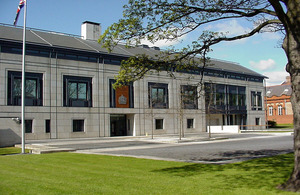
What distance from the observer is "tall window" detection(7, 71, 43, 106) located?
3428 centimetres

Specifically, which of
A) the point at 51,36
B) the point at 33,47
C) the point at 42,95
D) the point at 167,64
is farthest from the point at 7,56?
the point at 167,64

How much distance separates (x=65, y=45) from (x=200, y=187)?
33269 millimetres

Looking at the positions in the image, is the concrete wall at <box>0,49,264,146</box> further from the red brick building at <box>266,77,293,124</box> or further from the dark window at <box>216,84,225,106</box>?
the red brick building at <box>266,77,293,124</box>

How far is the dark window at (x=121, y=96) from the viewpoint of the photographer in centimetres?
4251

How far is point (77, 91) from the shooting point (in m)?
39.6

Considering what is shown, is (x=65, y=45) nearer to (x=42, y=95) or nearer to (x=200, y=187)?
(x=42, y=95)

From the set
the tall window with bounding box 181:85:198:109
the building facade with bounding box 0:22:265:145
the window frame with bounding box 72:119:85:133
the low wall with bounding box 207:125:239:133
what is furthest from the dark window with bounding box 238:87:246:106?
the window frame with bounding box 72:119:85:133

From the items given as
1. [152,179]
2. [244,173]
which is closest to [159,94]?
[244,173]

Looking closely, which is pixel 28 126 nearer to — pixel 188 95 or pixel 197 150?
pixel 197 150

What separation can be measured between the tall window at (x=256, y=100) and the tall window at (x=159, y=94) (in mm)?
24353

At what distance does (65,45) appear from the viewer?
38844 mm

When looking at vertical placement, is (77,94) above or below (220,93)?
below

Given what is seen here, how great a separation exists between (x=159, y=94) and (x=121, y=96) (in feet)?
22.7

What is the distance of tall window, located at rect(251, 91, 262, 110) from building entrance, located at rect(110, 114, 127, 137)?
30769 mm
